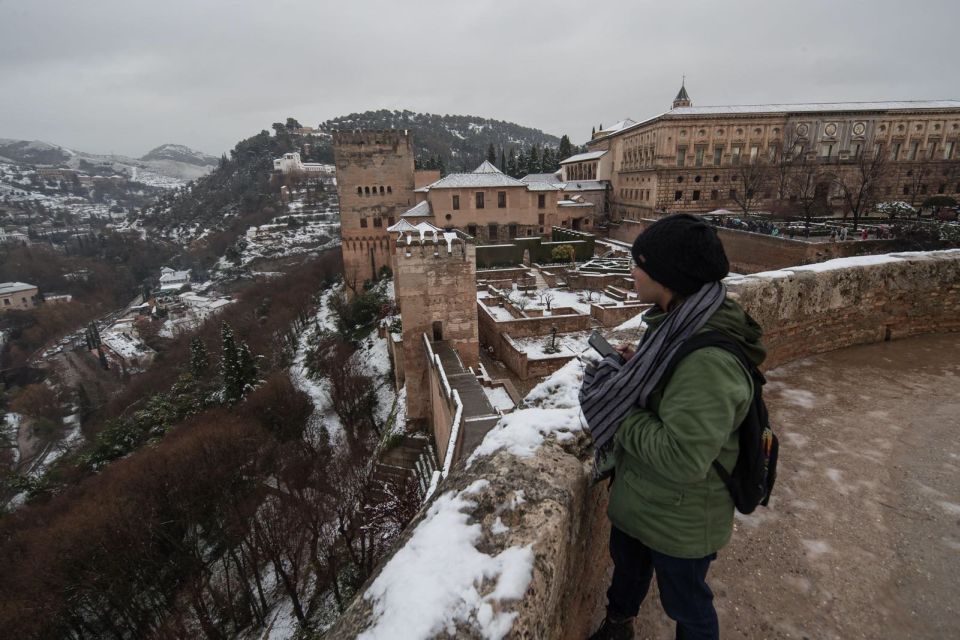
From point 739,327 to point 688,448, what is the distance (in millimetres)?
404

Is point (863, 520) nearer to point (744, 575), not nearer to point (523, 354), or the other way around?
point (744, 575)

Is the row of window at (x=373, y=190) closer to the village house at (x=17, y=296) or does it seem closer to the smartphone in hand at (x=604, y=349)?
the smartphone in hand at (x=604, y=349)

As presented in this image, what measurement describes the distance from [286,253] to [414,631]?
237 ft

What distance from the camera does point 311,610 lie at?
484 inches

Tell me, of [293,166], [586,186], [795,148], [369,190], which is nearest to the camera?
[369,190]

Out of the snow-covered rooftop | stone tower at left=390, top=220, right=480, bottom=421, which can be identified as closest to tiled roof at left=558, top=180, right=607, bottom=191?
the snow-covered rooftop

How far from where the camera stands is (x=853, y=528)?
2709mm

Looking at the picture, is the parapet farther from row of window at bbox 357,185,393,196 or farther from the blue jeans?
the blue jeans

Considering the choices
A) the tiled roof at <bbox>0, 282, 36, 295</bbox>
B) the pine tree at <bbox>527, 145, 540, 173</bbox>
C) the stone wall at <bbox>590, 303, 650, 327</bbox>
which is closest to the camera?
the stone wall at <bbox>590, 303, 650, 327</bbox>

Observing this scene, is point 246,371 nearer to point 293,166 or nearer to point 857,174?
point 857,174

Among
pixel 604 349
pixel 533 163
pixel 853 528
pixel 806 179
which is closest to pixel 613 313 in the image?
pixel 853 528

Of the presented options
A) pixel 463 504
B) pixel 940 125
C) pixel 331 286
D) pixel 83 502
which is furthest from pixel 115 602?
pixel 940 125

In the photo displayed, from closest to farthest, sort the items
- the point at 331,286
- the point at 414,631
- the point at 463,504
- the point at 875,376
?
the point at 414,631 < the point at 463,504 < the point at 875,376 < the point at 331,286

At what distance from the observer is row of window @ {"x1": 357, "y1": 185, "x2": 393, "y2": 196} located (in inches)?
1240
